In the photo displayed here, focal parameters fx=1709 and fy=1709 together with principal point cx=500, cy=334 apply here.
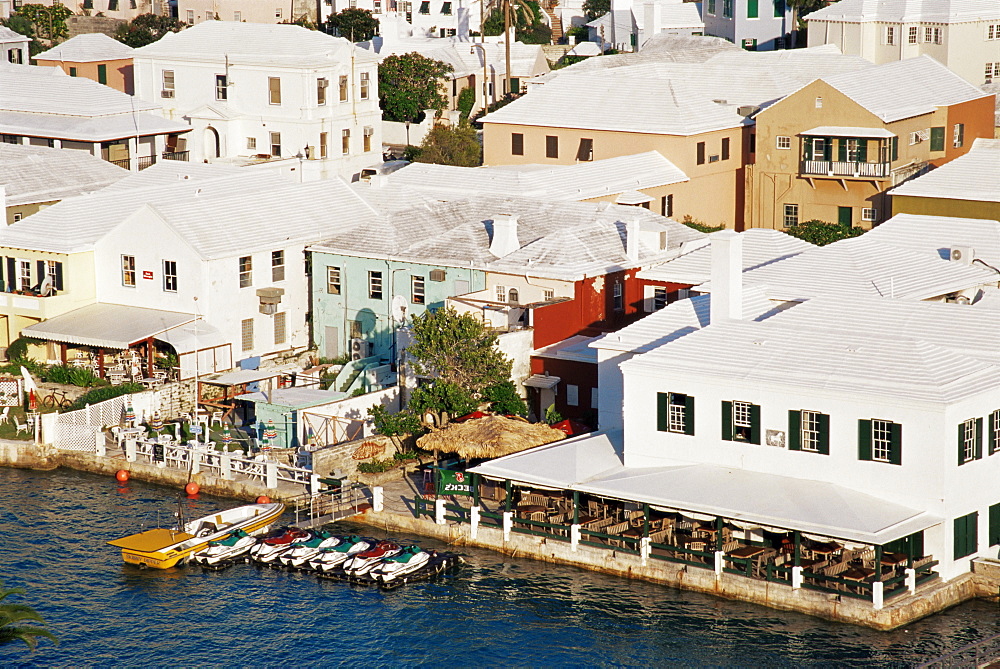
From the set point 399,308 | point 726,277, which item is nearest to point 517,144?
point 399,308

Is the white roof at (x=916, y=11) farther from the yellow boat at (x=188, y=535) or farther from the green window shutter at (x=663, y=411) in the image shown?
the yellow boat at (x=188, y=535)

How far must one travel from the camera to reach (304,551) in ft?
154

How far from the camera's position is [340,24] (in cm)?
14275

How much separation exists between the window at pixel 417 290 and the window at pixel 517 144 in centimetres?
2520

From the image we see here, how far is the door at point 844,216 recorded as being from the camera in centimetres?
7794

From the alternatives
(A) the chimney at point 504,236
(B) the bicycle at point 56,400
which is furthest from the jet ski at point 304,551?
(A) the chimney at point 504,236

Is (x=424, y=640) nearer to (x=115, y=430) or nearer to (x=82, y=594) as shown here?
(x=82, y=594)

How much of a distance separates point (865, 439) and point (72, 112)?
57.6m

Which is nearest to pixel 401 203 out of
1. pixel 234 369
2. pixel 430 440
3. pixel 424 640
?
pixel 234 369

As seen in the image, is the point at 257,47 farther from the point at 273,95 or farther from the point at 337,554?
the point at 337,554

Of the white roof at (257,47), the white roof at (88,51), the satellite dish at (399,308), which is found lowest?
the satellite dish at (399,308)

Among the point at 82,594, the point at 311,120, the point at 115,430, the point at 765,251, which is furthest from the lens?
the point at 311,120

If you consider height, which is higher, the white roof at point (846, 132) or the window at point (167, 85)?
the window at point (167, 85)

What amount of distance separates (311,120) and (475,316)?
35.3 m
